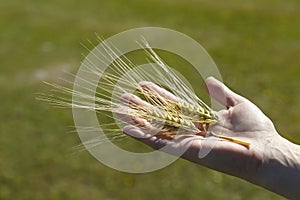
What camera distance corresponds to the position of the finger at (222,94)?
9.75 feet

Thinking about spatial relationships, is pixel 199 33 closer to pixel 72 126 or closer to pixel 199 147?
pixel 72 126

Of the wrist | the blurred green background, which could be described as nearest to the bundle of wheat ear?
the wrist

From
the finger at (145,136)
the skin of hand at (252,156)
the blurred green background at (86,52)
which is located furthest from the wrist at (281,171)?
the blurred green background at (86,52)

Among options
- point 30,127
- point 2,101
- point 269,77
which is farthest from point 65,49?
point 269,77

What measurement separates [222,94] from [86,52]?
4723mm

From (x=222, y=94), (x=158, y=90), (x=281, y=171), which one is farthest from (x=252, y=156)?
(x=158, y=90)

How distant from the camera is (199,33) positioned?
27.1ft

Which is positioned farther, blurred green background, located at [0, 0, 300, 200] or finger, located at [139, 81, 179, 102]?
blurred green background, located at [0, 0, 300, 200]

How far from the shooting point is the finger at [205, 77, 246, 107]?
9.75 feet

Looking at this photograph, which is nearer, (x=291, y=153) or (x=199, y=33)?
(x=291, y=153)

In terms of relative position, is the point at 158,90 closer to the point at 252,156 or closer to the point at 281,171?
the point at 252,156

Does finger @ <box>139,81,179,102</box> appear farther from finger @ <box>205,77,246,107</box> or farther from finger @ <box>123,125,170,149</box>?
finger @ <box>205,77,246,107</box>

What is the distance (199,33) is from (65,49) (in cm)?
223

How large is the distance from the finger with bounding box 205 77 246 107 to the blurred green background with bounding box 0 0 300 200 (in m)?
1.55
